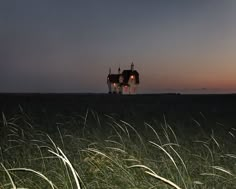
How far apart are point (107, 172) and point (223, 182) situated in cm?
200

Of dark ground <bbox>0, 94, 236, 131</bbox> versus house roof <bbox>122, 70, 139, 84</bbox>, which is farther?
house roof <bbox>122, 70, 139, 84</bbox>

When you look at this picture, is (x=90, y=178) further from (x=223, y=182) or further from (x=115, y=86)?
(x=115, y=86)

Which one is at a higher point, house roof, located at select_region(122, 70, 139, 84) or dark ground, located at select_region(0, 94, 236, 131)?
house roof, located at select_region(122, 70, 139, 84)

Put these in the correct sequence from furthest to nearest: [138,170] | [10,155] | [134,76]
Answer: [134,76], [10,155], [138,170]

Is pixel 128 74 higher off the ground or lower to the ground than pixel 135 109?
higher

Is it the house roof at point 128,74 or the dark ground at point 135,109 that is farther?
the house roof at point 128,74

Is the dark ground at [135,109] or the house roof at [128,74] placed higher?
the house roof at [128,74]

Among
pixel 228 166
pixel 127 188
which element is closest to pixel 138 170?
pixel 127 188

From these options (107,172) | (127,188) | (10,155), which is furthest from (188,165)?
(10,155)

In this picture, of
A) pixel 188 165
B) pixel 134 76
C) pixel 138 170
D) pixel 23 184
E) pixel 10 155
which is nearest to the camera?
pixel 23 184

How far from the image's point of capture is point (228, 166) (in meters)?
9.25

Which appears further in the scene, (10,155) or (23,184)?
(10,155)

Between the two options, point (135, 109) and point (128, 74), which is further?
point (128, 74)

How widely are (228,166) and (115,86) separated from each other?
68.4 metres
